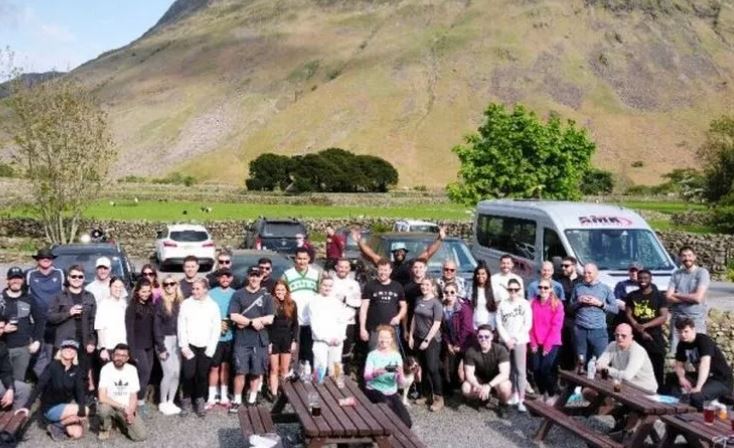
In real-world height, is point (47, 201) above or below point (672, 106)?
below

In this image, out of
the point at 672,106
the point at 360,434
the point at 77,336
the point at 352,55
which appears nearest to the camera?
the point at 360,434

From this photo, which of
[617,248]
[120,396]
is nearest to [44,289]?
[120,396]

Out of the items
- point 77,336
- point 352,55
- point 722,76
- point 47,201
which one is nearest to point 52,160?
point 47,201

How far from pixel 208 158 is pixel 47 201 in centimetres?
11923

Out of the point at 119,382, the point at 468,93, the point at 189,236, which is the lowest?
the point at 119,382

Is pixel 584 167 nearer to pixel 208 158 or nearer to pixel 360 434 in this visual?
pixel 360 434

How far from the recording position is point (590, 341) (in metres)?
11.1

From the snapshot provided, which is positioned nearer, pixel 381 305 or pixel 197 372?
pixel 197 372

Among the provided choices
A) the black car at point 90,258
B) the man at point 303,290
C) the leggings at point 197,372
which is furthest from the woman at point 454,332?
the black car at point 90,258

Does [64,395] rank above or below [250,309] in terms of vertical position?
below

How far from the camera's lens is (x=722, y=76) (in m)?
158

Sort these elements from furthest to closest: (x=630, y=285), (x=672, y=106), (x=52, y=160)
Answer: (x=672, y=106) → (x=52, y=160) → (x=630, y=285)

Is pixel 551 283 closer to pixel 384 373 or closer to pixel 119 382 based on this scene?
pixel 384 373

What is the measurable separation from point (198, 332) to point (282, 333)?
3.62ft
